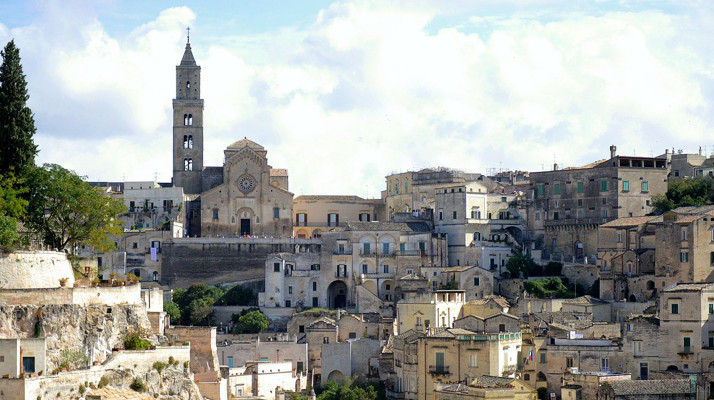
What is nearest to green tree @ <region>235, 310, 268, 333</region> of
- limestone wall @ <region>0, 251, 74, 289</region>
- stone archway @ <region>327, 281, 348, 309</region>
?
stone archway @ <region>327, 281, 348, 309</region>

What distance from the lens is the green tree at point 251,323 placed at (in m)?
82.6

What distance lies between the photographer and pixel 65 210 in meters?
57.2

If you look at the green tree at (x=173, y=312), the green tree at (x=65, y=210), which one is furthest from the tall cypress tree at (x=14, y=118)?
the green tree at (x=173, y=312)

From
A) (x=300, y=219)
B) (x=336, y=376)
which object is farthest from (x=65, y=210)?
(x=300, y=219)

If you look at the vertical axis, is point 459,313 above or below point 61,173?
below

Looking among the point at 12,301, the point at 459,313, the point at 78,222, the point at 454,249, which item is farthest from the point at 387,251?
the point at 12,301

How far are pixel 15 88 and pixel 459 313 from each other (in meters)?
31.8

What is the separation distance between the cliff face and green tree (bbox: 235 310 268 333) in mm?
31038

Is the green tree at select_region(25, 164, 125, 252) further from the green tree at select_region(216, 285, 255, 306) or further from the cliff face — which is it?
the green tree at select_region(216, 285, 255, 306)

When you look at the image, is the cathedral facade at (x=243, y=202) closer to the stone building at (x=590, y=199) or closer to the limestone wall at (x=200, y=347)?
the stone building at (x=590, y=199)

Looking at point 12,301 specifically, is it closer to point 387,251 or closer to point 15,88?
point 15,88

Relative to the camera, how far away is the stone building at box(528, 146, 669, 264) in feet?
285

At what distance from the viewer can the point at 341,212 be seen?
340 feet

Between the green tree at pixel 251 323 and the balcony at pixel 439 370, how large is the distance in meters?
18.8
